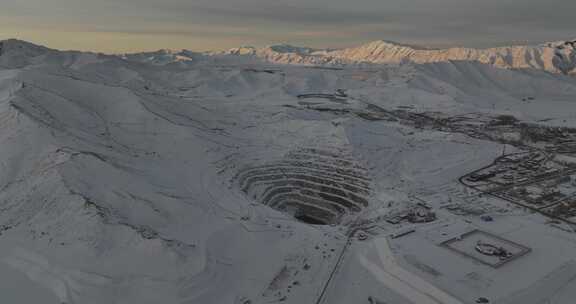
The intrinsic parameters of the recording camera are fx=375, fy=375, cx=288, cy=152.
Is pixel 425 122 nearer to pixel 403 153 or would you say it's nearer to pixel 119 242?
pixel 403 153

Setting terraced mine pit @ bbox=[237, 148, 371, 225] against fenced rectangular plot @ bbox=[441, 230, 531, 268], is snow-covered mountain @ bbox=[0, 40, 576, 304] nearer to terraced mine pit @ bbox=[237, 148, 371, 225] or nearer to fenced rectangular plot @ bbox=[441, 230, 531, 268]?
terraced mine pit @ bbox=[237, 148, 371, 225]

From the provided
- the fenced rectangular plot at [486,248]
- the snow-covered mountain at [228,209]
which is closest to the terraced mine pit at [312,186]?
the snow-covered mountain at [228,209]

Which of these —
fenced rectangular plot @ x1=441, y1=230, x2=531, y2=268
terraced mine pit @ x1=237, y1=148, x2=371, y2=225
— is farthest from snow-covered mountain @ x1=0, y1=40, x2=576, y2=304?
fenced rectangular plot @ x1=441, y1=230, x2=531, y2=268

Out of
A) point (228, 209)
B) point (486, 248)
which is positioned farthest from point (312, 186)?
point (486, 248)

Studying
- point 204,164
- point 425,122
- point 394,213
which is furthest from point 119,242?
point 425,122

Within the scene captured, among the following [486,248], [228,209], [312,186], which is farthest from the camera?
[312,186]

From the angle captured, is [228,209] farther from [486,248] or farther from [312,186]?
[486,248]
